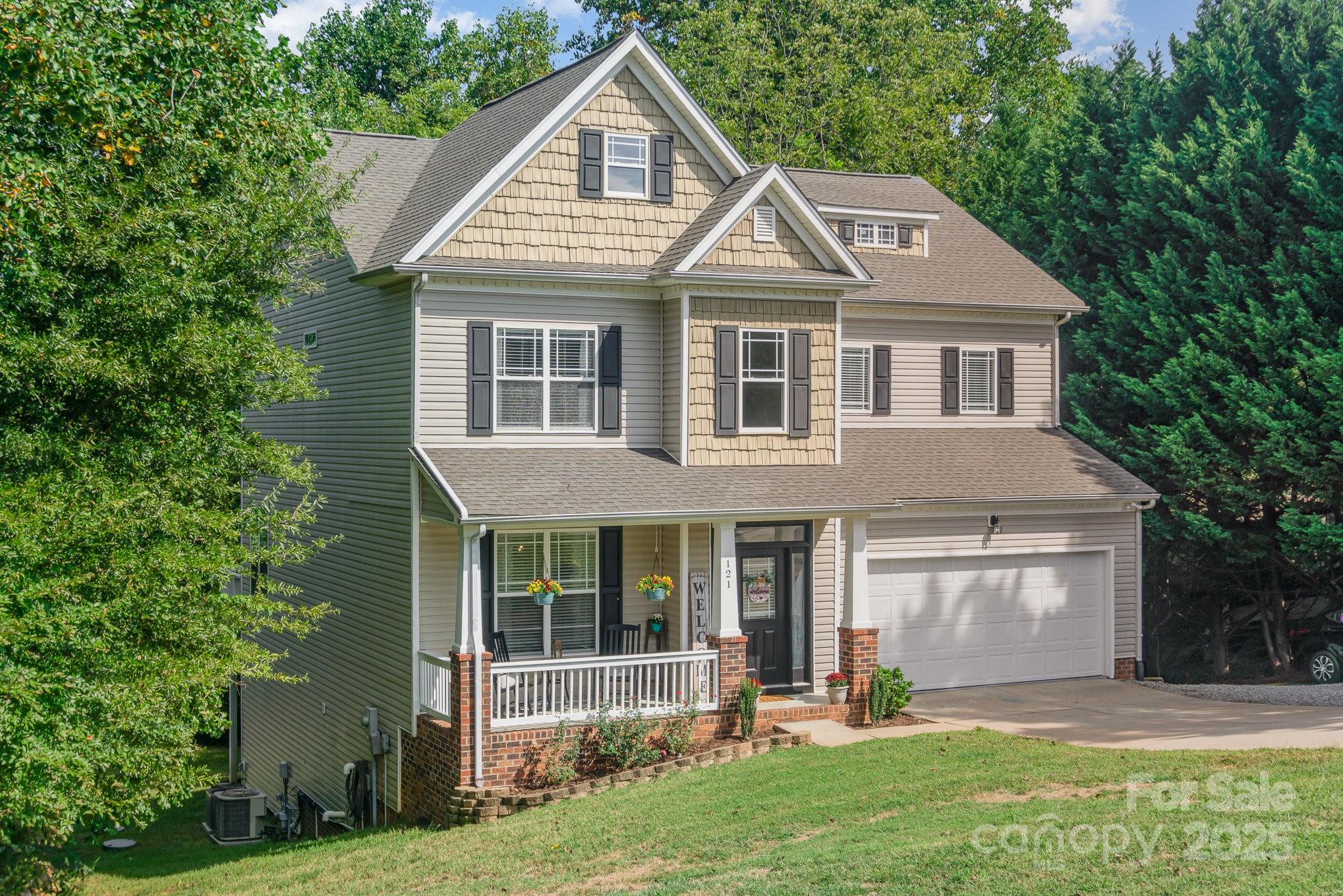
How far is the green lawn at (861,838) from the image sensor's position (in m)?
9.93

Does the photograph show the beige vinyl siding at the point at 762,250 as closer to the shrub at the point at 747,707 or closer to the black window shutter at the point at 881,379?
the black window shutter at the point at 881,379

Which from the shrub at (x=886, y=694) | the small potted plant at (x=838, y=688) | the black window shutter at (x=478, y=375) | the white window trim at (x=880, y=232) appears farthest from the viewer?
the white window trim at (x=880, y=232)

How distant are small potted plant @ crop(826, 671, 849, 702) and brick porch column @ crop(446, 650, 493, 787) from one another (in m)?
4.95

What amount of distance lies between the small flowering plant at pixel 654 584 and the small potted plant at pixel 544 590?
3.69ft

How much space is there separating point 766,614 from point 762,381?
11.2ft

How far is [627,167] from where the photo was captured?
18.1 m

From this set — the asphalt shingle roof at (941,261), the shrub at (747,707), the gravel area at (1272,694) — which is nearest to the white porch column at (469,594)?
the shrub at (747,707)

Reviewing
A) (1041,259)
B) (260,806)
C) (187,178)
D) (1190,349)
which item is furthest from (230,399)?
(1041,259)

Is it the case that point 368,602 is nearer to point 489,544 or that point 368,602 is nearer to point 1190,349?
point 489,544

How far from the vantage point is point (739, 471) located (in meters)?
18.0

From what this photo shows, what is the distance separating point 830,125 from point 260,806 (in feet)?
91.4

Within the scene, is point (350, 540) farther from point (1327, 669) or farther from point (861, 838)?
point (1327, 669)

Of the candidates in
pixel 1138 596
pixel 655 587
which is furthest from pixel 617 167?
pixel 1138 596

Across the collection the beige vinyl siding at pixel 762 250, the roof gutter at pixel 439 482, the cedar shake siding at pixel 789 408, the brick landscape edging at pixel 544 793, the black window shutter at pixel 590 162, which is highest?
the black window shutter at pixel 590 162
